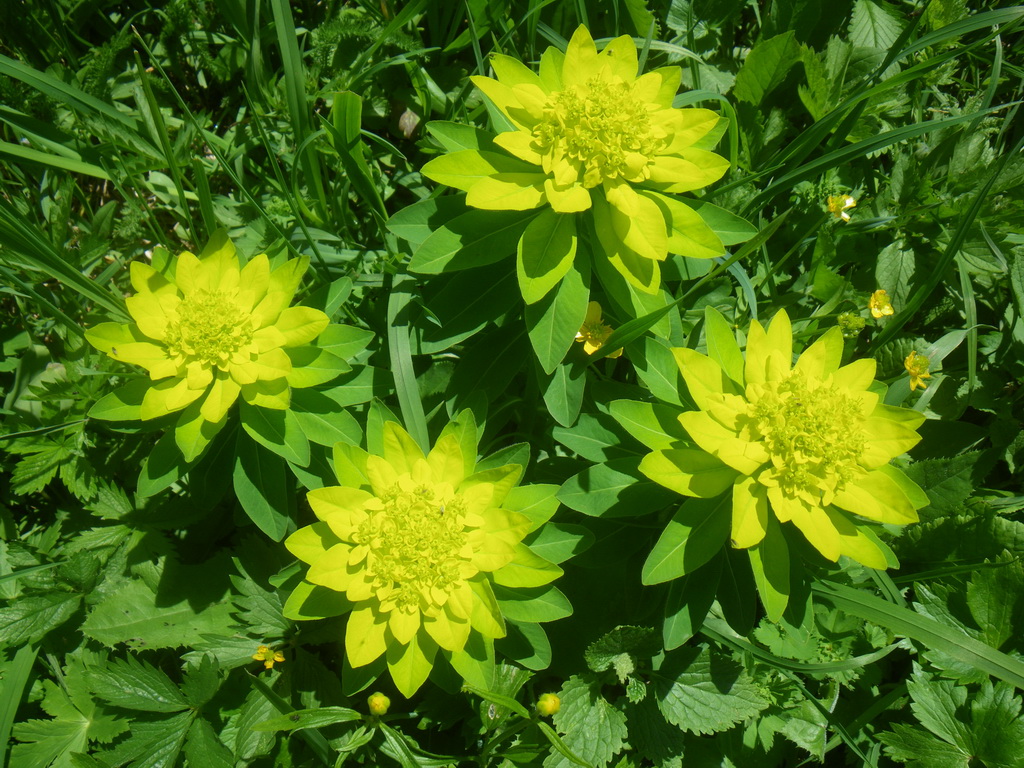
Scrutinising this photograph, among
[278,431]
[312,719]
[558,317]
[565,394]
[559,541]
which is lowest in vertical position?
[312,719]

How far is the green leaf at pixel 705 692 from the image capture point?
7.46ft

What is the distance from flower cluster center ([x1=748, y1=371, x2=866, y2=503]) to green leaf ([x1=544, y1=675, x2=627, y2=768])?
0.97 metres

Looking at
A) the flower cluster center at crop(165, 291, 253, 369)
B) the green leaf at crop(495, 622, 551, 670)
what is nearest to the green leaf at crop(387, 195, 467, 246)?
the flower cluster center at crop(165, 291, 253, 369)

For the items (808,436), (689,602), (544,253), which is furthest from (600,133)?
(689,602)

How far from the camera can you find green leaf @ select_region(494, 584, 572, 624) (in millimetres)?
2021

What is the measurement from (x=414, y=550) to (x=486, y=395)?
589 millimetres

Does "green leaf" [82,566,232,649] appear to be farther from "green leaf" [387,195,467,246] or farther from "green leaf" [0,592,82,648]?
"green leaf" [387,195,467,246]

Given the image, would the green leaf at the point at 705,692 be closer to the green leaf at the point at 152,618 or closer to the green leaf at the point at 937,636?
the green leaf at the point at 937,636

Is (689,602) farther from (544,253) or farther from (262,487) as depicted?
(262,487)

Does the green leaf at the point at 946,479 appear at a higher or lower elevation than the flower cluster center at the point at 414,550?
lower

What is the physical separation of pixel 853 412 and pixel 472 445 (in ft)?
→ 3.38

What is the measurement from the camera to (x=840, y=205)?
2.79m

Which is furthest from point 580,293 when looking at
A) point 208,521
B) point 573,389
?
point 208,521

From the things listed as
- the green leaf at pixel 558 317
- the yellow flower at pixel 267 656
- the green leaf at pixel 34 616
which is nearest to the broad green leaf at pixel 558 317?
the green leaf at pixel 558 317
